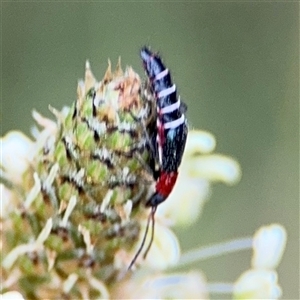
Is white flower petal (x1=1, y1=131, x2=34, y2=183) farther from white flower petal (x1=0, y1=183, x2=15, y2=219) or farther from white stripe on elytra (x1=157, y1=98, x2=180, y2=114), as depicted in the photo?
white stripe on elytra (x1=157, y1=98, x2=180, y2=114)

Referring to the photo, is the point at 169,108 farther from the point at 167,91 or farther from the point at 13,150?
the point at 13,150

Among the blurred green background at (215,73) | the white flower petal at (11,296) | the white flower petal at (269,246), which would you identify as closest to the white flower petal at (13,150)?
the blurred green background at (215,73)

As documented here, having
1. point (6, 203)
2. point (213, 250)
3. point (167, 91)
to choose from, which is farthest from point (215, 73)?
point (6, 203)

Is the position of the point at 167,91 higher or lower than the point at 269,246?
higher

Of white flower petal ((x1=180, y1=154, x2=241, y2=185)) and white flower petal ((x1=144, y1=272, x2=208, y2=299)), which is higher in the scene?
white flower petal ((x1=180, y1=154, x2=241, y2=185))

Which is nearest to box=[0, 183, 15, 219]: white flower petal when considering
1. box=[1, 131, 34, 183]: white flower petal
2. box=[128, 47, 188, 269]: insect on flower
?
box=[1, 131, 34, 183]: white flower petal

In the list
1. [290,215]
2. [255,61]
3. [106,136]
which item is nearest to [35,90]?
[106,136]

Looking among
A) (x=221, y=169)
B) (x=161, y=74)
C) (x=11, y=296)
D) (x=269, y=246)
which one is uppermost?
(x=161, y=74)
